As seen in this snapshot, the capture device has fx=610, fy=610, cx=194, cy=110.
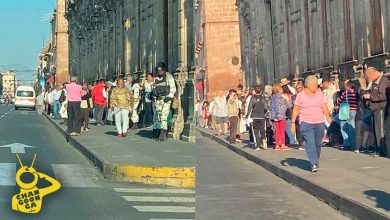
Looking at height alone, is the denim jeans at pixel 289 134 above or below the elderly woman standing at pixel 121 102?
below

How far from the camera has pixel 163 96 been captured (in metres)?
13.2

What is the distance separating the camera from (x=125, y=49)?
103 ft

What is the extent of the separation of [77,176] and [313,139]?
407 centimetres

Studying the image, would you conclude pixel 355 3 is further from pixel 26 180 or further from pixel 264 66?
pixel 26 180

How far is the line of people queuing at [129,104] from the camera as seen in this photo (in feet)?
42.8

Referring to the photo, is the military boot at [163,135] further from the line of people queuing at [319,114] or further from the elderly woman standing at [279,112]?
the elderly woman standing at [279,112]

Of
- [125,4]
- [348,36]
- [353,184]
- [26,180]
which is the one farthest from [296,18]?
[26,180]

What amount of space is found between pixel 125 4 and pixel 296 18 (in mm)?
9262

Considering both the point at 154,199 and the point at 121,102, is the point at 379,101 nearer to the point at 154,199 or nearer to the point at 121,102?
the point at 154,199

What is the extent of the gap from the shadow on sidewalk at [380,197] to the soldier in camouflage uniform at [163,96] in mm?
5625

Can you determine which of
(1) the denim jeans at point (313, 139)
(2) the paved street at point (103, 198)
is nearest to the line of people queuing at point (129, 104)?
(2) the paved street at point (103, 198)

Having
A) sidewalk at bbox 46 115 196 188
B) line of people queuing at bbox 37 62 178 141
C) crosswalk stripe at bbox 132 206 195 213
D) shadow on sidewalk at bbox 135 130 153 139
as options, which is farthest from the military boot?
crosswalk stripe at bbox 132 206 195 213

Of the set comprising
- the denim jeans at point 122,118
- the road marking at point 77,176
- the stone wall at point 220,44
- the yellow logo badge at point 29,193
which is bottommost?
the road marking at point 77,176

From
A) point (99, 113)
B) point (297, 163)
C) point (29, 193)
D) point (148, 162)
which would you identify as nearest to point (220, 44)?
point (99, 113)
